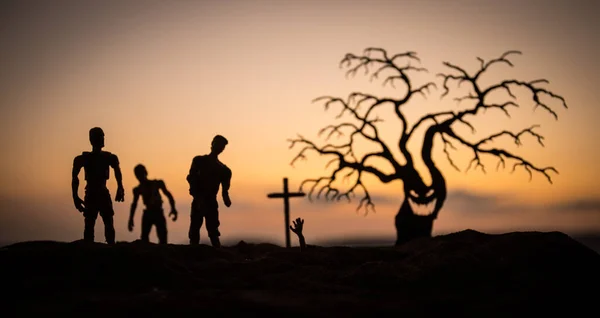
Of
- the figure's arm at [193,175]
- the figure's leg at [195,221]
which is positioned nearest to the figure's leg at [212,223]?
the figure's leg at [195,221]

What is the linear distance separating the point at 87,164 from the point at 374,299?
558cm

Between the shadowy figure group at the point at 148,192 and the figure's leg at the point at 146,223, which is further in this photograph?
the figure's leg at the point at 146,223

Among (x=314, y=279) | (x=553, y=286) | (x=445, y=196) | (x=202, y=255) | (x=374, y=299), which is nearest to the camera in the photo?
(x=374, y=299)

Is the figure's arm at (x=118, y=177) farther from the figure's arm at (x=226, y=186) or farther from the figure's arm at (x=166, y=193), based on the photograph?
the figure's arm at (x=166, y=193)

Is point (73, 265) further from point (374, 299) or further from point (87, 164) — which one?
point (374, 299)

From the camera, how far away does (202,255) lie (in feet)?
31.0

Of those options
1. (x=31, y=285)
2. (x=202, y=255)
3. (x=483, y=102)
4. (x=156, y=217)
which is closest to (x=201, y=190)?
(x=202, y=255)

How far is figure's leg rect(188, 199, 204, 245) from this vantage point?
36.9 feet

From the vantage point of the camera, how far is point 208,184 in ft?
36.7

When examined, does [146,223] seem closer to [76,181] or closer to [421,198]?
[76,181]

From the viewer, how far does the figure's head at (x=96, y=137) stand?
9.89 m

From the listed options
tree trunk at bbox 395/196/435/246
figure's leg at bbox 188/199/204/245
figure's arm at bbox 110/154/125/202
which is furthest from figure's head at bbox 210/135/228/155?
tree trunk at bbox 395/196/435/246

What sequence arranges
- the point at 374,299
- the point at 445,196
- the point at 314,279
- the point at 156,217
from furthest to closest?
1. the point at 445,196
2. the point at 156,217
3. the point at 314,279
4. the point at 374,299

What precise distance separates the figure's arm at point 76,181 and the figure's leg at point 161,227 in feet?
15.1
